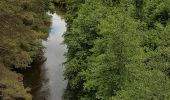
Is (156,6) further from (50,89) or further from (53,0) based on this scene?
(53,0)

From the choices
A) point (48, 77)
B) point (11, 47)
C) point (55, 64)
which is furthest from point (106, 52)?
point (55, 64)

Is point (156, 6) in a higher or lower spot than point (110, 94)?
higher

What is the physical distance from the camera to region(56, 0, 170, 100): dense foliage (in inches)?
905

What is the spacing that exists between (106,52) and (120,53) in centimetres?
122

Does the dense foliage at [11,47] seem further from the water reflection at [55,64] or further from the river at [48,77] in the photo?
the water reflection at [55,64]

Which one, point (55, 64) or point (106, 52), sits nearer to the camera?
point (106, 52)

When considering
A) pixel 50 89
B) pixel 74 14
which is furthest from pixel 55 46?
pixel 50 89

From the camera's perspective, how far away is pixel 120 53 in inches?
1105

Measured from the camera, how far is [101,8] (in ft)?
124

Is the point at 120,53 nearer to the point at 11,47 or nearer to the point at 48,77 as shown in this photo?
the point at 11,47

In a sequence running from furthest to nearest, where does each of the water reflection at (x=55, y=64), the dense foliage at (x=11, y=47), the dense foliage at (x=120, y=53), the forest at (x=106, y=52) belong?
the water reflection at (x=55, y=64)
the dense foliage at (x=11, y=47)
the forest at (x=106, y=52)
the dense foliage at (x=120, y=53)

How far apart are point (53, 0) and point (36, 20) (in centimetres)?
3336

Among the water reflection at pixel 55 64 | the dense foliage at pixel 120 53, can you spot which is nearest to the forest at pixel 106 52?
the dense foliage at pixel 120 53

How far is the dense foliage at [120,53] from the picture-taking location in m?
23.0
